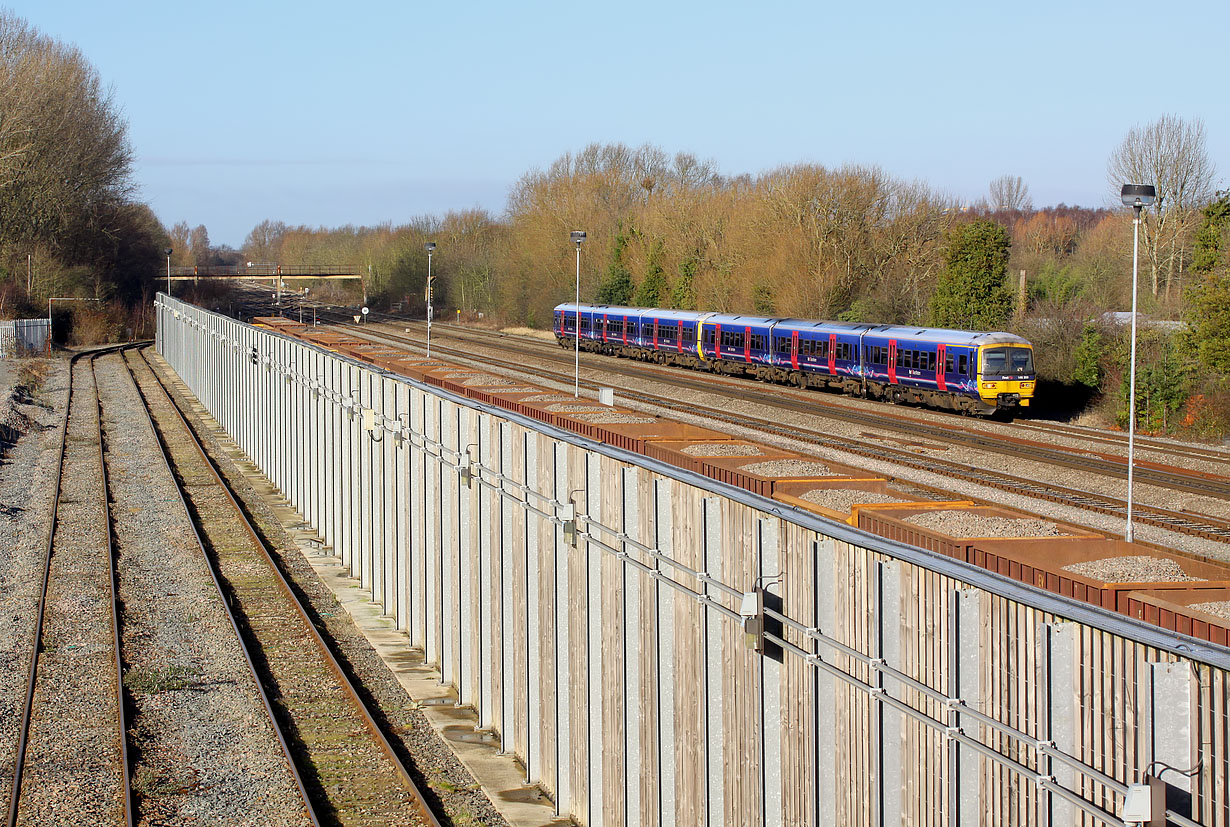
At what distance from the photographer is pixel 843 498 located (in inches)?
460

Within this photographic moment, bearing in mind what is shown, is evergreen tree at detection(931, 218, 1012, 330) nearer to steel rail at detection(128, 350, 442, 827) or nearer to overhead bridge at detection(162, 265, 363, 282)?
steel rail at detection(128, 350, 442, 827)

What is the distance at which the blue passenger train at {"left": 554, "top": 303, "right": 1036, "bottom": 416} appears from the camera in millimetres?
33656

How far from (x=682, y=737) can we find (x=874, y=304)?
45.6 m

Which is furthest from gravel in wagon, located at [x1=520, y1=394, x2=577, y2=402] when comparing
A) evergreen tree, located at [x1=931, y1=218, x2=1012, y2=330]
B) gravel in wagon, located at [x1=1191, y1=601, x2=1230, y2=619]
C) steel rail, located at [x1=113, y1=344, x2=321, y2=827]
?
evergreen tree, located at [x1=931, y1=218, x2=1012, y2=330]

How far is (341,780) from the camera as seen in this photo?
10758mm

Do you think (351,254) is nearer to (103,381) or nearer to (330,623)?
(103,381)

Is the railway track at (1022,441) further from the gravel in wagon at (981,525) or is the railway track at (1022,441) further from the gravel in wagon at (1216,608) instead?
the gravel in wagon at (1216,608)

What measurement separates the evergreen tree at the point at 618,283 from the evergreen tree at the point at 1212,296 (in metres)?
44.4

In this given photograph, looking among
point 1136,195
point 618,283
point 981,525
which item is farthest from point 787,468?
point 618,283

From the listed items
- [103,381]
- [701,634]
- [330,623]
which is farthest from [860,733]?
[103,381]

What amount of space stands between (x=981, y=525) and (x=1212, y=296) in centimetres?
2463

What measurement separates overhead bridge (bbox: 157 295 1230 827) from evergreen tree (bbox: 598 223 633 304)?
61737 millimetres

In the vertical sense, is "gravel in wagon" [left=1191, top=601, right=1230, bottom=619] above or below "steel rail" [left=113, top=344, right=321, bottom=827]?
above

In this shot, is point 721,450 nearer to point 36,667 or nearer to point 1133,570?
point 1133,570
